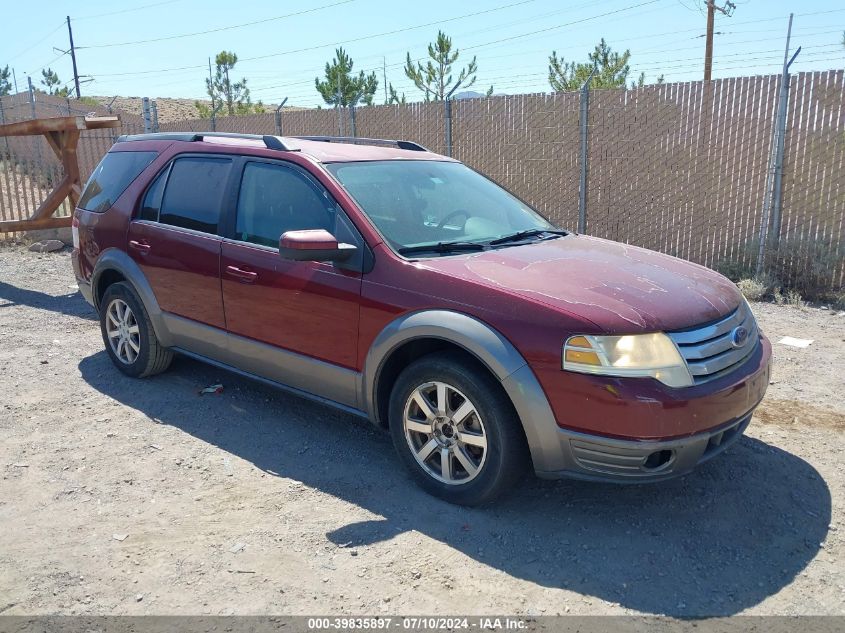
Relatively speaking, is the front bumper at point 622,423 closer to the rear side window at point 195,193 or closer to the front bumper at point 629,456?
the front bumper at point 629,456

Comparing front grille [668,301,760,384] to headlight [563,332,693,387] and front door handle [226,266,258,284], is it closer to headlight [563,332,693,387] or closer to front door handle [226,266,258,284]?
headlight [563,332,693,387]

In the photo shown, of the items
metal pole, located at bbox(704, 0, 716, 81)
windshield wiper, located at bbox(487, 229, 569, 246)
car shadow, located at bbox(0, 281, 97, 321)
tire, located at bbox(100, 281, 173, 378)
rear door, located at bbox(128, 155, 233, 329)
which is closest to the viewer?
windshield wiper, located at bbox(487, 229, 569, 246)

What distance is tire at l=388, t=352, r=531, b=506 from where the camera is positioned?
3.41m

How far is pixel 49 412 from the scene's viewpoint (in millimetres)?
5086

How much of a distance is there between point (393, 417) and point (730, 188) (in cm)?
695

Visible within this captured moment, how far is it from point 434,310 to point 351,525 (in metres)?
1.13

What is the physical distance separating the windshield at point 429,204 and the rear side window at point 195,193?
3.14 feet

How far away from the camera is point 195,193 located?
4.96 m

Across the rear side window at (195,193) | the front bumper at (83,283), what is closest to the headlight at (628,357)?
the rear side window at (195,193)

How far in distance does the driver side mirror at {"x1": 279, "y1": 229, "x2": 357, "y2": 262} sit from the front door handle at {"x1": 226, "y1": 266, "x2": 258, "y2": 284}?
671 mm

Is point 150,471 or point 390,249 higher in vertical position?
point 390,249

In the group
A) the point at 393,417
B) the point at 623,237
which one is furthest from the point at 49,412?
the point at 623,237

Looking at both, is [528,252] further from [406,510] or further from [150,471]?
[150,471]

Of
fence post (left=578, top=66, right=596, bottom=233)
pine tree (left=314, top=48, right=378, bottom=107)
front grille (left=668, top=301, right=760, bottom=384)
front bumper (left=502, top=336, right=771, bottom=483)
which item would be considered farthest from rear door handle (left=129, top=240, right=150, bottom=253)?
pine tree (left=314, top=48, right=378, bottom=107)
